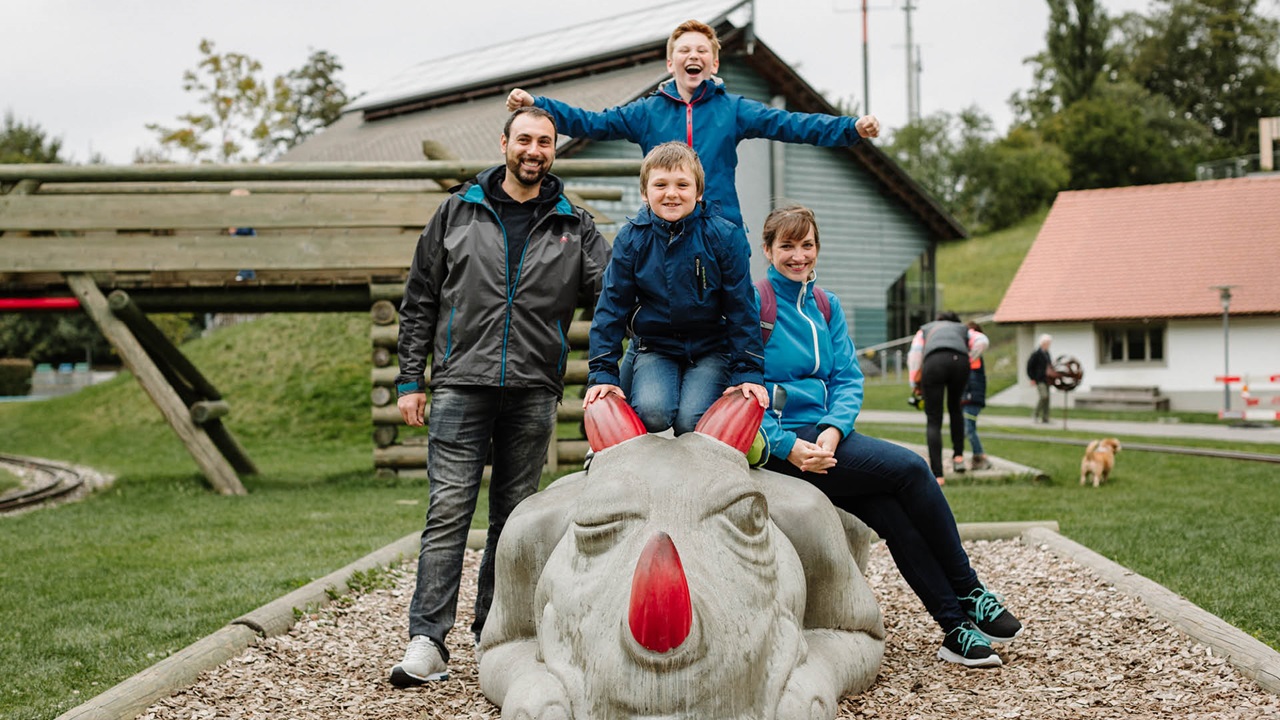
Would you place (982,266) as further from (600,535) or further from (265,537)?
(600,535)

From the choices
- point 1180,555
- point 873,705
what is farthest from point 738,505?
point 1180,555

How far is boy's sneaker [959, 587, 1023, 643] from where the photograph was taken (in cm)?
448

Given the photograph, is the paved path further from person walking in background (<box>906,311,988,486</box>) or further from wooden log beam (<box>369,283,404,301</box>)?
wooden log beam (<box>369,283,404,301</box>)

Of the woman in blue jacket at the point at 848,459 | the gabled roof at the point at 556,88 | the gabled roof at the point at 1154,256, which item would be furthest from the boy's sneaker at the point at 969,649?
the gabled roof at the point at 1154,256

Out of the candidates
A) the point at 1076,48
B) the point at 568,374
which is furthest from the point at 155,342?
the point at 1076,48

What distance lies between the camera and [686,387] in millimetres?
3887

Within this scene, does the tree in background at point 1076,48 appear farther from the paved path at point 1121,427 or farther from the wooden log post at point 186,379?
the wooden log post at point 186,379

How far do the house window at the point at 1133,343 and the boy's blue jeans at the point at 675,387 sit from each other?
85.2 feet

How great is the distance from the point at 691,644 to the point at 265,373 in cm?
1999

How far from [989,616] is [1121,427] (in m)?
17.8

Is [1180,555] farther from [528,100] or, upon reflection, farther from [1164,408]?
[1164,408]

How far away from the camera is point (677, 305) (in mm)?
3812

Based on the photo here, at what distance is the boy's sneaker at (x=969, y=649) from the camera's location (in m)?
4.41

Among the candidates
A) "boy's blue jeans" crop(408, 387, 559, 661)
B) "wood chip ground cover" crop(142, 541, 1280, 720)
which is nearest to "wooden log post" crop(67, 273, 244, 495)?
"wood chip ground cover" crop(142, 541, 1280, 720)
